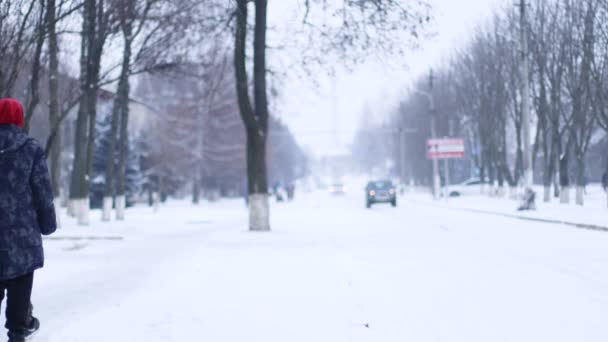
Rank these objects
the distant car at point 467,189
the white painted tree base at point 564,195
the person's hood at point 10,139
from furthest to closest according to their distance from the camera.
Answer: the distant car at point 467,189
the white painted tree base at point 564,195
the person's hood at point 10,139

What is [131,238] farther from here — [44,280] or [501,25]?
[501,25]

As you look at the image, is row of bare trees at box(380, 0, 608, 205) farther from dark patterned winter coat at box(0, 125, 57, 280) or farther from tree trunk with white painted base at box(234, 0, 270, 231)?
dark patterned winter coat at box(0, 125, 57, 280)

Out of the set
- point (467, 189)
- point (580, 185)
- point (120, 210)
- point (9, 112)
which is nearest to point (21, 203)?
point (9, 112)

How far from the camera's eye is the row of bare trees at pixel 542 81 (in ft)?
90.2

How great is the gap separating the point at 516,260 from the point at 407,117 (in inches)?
2525

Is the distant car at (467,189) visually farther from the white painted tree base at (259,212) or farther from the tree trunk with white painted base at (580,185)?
the white painted tree base at (259,212)

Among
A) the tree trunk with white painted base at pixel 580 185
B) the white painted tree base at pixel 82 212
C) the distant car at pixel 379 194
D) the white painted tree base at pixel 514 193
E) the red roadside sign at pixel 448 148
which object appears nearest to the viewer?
the white painted tree base at pixel 82 212

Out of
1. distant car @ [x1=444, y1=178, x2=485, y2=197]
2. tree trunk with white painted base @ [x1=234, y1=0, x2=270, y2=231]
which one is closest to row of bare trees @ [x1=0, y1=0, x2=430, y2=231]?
tree trunk with white painted base @ [x1=234, y1=0, x2=270, y2=231]

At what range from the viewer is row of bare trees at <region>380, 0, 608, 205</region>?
27500mm

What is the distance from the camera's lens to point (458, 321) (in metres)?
6.40

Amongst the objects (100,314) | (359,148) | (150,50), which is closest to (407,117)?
(150,50)

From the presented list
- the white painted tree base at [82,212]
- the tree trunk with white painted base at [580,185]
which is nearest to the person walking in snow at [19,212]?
the white painted tree base at [82,212]

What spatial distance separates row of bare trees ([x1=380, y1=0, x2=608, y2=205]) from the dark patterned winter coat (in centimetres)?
2387

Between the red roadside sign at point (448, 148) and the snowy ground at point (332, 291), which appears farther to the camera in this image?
the red roadside sign at point (448, 148)
